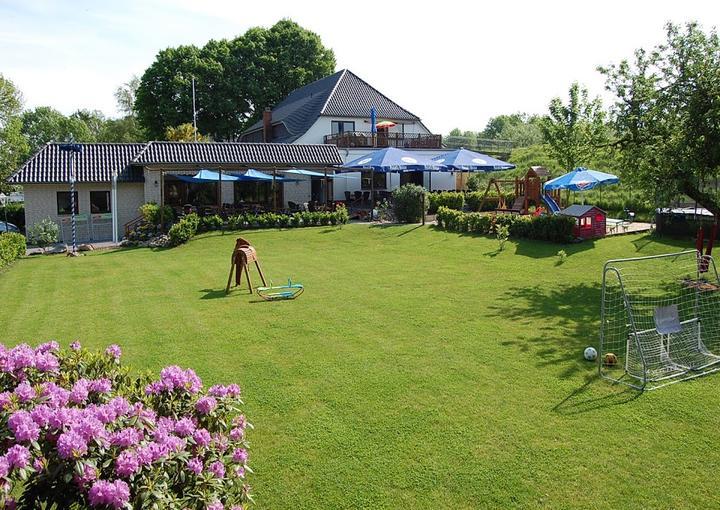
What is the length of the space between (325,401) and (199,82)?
45.9 m

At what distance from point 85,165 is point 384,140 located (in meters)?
17.7

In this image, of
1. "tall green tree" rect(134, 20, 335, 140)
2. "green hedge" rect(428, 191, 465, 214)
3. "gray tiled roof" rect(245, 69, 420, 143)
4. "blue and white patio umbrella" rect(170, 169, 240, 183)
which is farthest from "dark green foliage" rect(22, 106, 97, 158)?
"green hedge" rect(428, 191, 465, 214)

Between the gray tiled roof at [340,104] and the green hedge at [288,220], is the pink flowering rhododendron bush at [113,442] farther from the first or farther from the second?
the gray tiled roof at [340,104]

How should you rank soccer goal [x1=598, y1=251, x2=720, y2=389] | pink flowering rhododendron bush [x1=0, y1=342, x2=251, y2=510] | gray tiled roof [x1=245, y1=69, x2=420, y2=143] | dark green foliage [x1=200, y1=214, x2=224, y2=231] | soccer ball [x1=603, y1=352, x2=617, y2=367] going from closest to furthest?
1. pink flowering rhododendron bush [x1=0, y1=342, x2=251, y2=510]
2. soccer goal [x1=598, y1=251, x2=720, y2=389]
3. soccer ball [x1=603, y1=352, x2=617, y2=367]
4. dark green foliage [x1=200, y1=214, x2=224, y2=231]
5. gray tiled roof [x1=245, y1=69, x2=420, y2=143]

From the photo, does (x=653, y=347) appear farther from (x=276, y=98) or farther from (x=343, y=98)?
(x=276, y=98)

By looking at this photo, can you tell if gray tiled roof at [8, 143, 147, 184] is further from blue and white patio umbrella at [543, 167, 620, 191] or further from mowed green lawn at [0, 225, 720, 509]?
blue and white patio umbrella at [543, 167, 620, 191]

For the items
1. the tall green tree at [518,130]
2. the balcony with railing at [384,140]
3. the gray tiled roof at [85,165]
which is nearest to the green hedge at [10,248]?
the gray tiled roof at [85,165]

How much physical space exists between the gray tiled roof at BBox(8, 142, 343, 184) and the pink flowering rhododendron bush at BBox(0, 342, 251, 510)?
2284cm

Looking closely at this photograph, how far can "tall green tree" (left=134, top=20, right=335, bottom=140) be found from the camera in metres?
47.4

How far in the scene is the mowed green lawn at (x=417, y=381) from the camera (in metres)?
5.09

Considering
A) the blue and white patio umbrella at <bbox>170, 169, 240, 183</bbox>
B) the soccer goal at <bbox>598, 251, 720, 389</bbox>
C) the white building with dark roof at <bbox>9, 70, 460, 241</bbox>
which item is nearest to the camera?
the soccer goal at <bbox>598, 251, 720, 389</bbox>

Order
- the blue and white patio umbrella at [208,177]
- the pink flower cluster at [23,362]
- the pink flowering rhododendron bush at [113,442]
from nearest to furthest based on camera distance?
the pink flowering rhododendron bush at [113,442] → the pink flower cluster at [23,362] → the blue and white patio umbrella at [208,177]

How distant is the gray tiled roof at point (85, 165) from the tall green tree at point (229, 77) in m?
20.1

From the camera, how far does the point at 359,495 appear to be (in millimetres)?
4926
